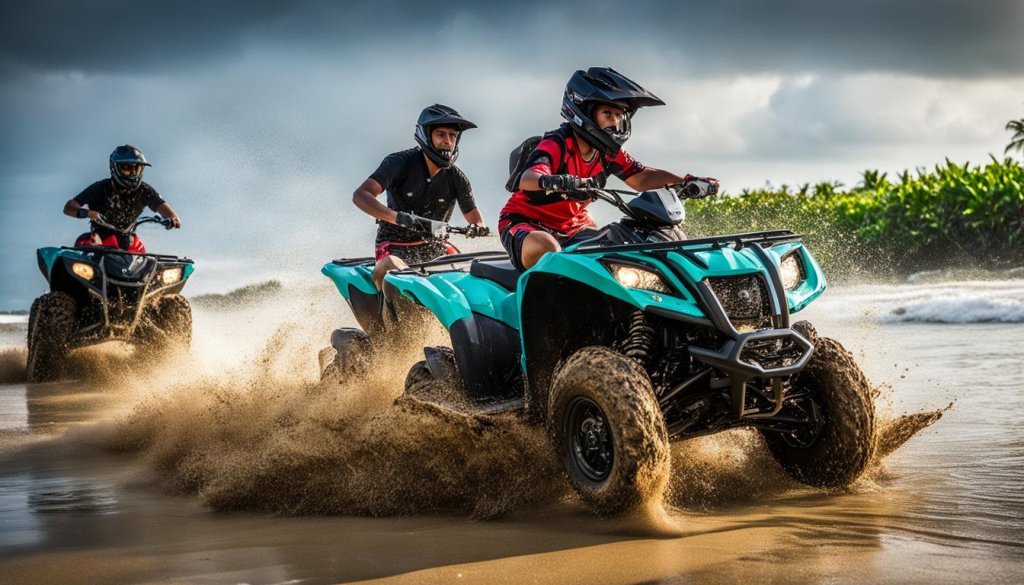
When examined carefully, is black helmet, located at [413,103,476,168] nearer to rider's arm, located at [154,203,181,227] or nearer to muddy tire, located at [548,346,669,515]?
muddy tire, located at [548,346,669,515]

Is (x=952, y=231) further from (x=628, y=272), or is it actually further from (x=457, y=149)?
(x=628, y=272)

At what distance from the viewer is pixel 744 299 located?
474 centimetres

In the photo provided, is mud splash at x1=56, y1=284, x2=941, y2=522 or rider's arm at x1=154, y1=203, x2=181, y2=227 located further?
rider's arm at x1=154, y1=203, x2=181, y2=227

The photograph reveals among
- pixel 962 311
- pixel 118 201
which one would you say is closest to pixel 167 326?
pixel 118 201

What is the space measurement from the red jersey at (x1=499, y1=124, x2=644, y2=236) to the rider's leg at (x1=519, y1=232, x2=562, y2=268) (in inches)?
12.2

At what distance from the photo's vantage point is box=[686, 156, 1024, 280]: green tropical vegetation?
28.3 metres

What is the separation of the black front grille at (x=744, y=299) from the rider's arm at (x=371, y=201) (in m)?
3.27

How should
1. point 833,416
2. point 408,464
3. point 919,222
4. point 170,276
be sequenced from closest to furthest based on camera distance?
point 833,416 < point 408,464 < point 170,276 < point 919,222

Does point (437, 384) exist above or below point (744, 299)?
below

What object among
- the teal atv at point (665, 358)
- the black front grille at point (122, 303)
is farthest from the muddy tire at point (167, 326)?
the teal atv at point (665, 358)

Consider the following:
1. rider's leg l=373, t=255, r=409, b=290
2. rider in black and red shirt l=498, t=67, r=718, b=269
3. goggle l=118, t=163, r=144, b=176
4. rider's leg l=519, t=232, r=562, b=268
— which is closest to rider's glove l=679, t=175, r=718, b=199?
rider in black and red shirt l=498, t=67, r=718, b=269

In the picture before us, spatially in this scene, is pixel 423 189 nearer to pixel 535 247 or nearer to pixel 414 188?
pixel 414 188

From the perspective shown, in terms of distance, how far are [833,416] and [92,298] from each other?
933 cm

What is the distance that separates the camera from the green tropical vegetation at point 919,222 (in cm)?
2834
